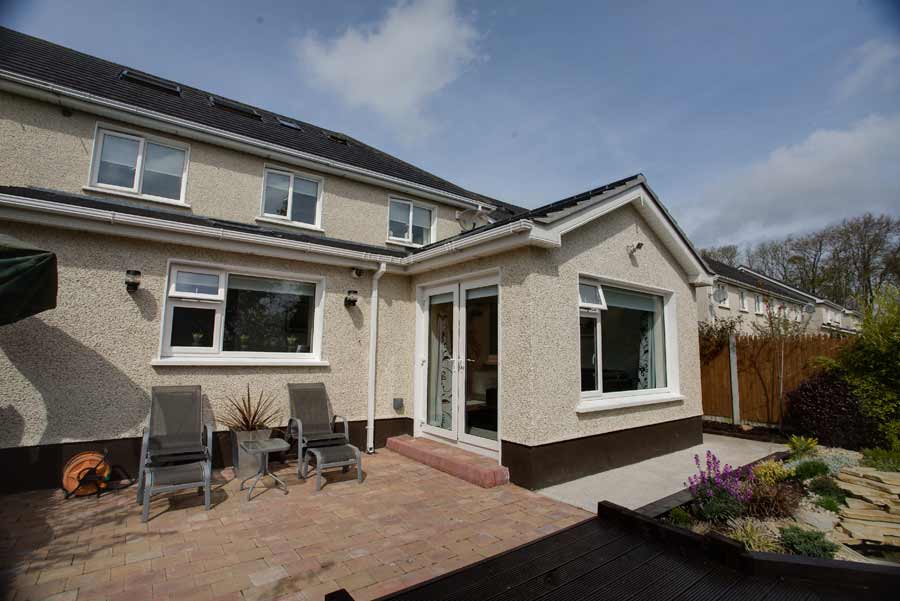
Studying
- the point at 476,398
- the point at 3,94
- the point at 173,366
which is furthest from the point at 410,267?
the point at 3,94

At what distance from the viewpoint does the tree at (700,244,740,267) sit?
38.2 metres

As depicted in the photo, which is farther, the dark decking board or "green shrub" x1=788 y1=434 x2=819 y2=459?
"green shrub" x1=788 y1=434 x2=819 y2=459

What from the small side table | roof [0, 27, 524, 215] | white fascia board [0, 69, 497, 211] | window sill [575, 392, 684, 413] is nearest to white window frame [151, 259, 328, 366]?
the small side table

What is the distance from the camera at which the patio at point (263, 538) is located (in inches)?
129

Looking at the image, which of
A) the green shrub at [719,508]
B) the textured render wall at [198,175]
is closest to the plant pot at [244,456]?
the textured render wall at [198,175]

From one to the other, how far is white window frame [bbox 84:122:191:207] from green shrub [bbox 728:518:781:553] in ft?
33.1

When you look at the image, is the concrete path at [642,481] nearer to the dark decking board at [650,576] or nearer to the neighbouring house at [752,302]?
the dark decking board at [650,576]

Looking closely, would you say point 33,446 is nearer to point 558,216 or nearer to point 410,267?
point 410,267

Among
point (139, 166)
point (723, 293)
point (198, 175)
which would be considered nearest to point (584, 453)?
point (198, 175)

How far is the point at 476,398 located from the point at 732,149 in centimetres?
869

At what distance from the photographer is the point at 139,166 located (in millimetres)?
8125

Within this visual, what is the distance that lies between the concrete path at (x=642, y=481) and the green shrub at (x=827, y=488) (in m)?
1.49

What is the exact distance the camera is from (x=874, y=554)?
3.85m

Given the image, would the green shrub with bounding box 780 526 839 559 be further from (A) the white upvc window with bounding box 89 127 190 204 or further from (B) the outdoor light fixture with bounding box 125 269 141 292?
(A) the white upvc window with bounding box 89 127 190 204
